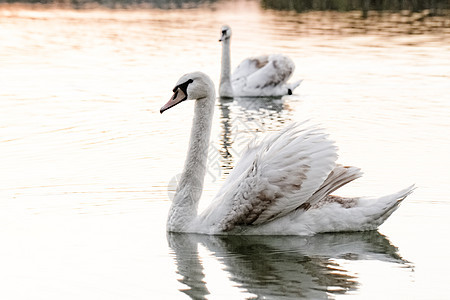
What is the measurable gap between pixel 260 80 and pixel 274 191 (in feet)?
37.7

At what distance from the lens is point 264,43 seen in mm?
28594

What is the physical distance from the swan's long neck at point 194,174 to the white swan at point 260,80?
10042mm

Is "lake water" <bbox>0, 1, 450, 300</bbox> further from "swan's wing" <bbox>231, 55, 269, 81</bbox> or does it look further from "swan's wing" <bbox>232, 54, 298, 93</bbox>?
"swan's wing" <bbox>231, 55, 269, 81</bbox>

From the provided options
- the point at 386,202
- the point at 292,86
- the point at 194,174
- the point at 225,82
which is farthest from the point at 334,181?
the point at 292,86

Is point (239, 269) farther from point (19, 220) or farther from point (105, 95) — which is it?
point (105, 95)

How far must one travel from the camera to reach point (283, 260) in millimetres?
8500

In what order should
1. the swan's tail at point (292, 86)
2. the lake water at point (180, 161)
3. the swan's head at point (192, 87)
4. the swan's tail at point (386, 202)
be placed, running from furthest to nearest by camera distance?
the swan's tail at point (292, 86), the swan's head at point (192, 87), the swan's tail at point (386, 202), the lake water at point (180, 161)

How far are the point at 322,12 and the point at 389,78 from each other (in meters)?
19.5

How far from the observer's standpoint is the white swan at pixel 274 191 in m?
8.90

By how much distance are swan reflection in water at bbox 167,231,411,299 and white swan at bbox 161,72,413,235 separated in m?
0.12

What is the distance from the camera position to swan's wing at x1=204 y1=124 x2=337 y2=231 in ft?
29.1

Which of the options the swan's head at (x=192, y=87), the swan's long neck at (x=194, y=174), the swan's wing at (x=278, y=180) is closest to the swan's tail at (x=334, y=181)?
the swan's wing at (x=278, y=180)

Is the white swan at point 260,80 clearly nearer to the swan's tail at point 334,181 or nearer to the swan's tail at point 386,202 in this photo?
the swan's tail at point 334,181

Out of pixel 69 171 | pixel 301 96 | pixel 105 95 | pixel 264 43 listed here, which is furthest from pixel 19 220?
pixel 264 43
